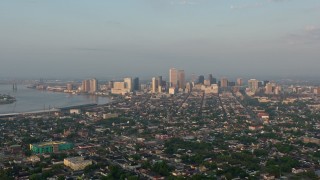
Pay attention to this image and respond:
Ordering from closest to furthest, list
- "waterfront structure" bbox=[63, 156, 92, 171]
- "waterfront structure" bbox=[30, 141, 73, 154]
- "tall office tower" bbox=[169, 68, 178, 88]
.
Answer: "waterfront structure" bbox=[63, 156, 92, 171]
"waterfront structure" bbox=[30, 141, 73, 154]
"tall office tower" bbox=[169, 68, 178, 88]

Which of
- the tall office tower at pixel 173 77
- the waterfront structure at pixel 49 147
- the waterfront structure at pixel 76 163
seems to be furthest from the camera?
the tall office tower at pixel 173 77

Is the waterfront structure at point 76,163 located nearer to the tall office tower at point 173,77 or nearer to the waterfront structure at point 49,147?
the waterfront structure at point 49,147

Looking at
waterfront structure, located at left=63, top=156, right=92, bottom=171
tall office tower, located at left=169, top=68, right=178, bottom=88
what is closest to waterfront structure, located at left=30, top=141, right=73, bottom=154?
waterfront structure, located at left=63, top=156, right=92, bottom=171

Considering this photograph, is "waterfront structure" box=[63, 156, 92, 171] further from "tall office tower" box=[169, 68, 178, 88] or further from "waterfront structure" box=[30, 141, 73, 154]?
"tall office tower" box=[169, 68, 178, 88]

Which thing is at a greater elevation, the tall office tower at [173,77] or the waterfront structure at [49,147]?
the tall office tower at [173,77]

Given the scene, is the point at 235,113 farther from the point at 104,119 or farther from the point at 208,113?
the point at 104,119

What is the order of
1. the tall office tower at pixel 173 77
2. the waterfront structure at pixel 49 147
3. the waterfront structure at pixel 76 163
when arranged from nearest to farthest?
the waterfront structure at pixel 76 163, the waterfront structure at pixel 49 147, the tall office tower at pixel 173 77

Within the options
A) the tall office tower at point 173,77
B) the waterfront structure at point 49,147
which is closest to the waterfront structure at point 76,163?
the waterfront structure at point 49,147

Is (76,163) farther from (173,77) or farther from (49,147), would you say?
(173,77)

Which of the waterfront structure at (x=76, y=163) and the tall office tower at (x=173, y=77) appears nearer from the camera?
the waterfront structure at (x=76, y=163)

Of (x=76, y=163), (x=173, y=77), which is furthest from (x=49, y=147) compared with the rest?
(x=173, y=77)
